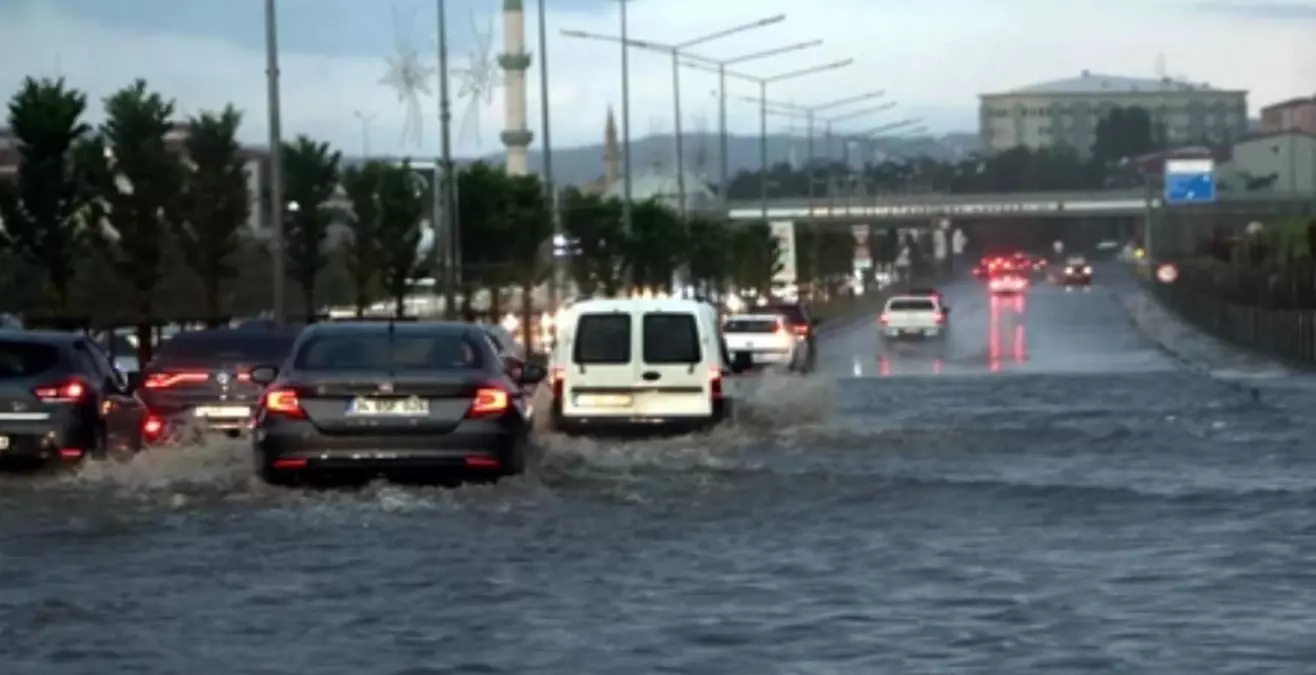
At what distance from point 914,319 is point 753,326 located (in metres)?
21.5

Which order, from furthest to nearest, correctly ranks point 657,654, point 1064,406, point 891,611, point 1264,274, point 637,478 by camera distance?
point 1264,274
point 1064,406
point 637,478
point 891,611
point 657,654

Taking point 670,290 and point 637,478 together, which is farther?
point 670,290

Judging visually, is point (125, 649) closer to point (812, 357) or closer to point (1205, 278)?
point (812, 357)

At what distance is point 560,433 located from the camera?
30.0 m

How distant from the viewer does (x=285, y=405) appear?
21031 mm

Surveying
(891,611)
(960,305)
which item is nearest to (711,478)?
(891,611)

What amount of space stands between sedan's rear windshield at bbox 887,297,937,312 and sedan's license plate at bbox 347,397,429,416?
58.0m

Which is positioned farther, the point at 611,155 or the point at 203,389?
the point at 611,155

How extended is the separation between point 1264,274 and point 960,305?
181 feet

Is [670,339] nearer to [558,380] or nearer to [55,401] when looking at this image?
[558,380]

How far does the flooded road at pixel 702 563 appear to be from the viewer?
1302 cm

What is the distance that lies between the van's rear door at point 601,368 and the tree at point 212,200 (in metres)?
30.1

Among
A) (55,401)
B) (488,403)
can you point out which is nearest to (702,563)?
(488,403)

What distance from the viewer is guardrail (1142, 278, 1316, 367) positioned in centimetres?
5644
